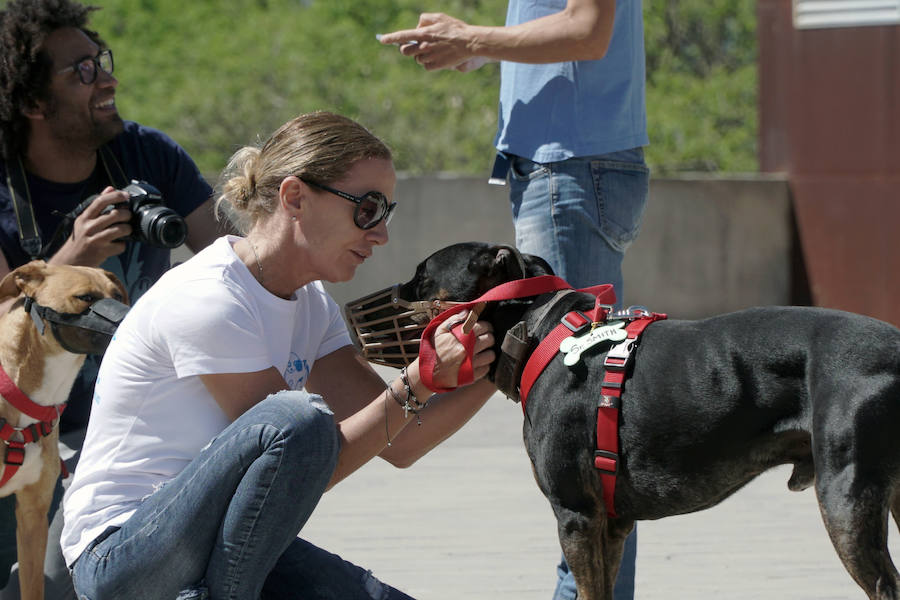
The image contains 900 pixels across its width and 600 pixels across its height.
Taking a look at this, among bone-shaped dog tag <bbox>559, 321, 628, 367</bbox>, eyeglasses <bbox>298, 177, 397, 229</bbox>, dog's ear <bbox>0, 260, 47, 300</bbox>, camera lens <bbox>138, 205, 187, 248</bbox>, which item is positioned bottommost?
bone-shaped dog tag <bbox>559, 321, 628, 367</bbox>

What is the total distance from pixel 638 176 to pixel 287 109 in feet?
58.3

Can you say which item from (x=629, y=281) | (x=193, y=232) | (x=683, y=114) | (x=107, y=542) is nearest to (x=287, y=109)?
(x=683, y=114)

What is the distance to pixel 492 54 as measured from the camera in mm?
3457

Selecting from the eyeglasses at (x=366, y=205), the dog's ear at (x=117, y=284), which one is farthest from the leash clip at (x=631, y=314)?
the dog's ear at (x=117, y=284)

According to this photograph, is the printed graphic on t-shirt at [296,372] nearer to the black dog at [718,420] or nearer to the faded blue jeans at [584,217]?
the black dog at [718,420]

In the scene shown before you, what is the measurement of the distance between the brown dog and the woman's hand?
103 cm

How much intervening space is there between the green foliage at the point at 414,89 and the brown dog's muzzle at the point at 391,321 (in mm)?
14014

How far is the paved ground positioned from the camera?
13.8 feet

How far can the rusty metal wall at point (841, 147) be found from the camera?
32.5ft

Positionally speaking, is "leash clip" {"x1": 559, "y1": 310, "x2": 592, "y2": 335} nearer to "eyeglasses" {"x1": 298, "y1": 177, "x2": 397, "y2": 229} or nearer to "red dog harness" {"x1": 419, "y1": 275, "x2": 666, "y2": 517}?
"red dog harness" {"x1": 419, "y1": 275, "x2": 666, "y2": 517}

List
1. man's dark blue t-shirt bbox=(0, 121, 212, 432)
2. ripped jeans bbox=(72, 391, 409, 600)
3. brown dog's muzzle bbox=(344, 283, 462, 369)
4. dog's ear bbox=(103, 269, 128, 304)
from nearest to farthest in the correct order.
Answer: ripped jeans bbox=(72, 391, 409, 600) < brown dog's muzzle bbox=(344, 283, 462, 369) < dog's ear bbox=(103, 269, 128, 304) < man's dark blue t-shirt bbox=(0, 121, 212, 432)

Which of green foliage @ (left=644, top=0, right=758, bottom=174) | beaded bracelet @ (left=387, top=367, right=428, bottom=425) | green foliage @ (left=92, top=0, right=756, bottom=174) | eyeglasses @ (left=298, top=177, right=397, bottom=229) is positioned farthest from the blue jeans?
green foliage @ (left=644, top=0, right=758, bottom=174)

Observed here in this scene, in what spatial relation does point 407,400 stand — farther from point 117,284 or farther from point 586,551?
point 117,284

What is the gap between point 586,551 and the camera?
3.01m
